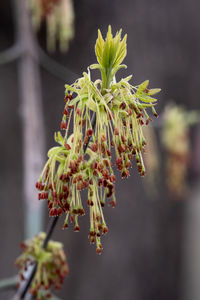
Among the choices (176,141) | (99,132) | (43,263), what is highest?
(176,141)

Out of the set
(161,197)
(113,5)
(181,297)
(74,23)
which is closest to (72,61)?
(74,23)

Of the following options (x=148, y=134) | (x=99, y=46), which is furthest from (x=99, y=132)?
(x=148, y=134)

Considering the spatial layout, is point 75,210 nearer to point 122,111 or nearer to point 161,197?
point 122,111

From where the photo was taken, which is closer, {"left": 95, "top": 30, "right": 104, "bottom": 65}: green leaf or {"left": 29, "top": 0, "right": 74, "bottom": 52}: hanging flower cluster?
{"left": 95, "top": 30, "right": 104, "bottom": 65}: green leaf

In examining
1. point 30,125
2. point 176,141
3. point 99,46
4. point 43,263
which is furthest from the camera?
point 176,141

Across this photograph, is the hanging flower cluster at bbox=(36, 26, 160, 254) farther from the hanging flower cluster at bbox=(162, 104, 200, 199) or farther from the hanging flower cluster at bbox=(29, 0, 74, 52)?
the hanging flower cluster at bbox=(162, 104, 200, 199)

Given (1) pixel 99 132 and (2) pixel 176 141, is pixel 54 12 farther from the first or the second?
(1) pixel 99 132

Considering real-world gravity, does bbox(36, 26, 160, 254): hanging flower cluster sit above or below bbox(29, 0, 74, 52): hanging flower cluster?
below

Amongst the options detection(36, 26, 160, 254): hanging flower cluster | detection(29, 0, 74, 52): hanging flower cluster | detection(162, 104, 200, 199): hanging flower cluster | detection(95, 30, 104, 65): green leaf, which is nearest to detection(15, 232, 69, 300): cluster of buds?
detection(36, 26, 160, 254): hanging flower cluster
